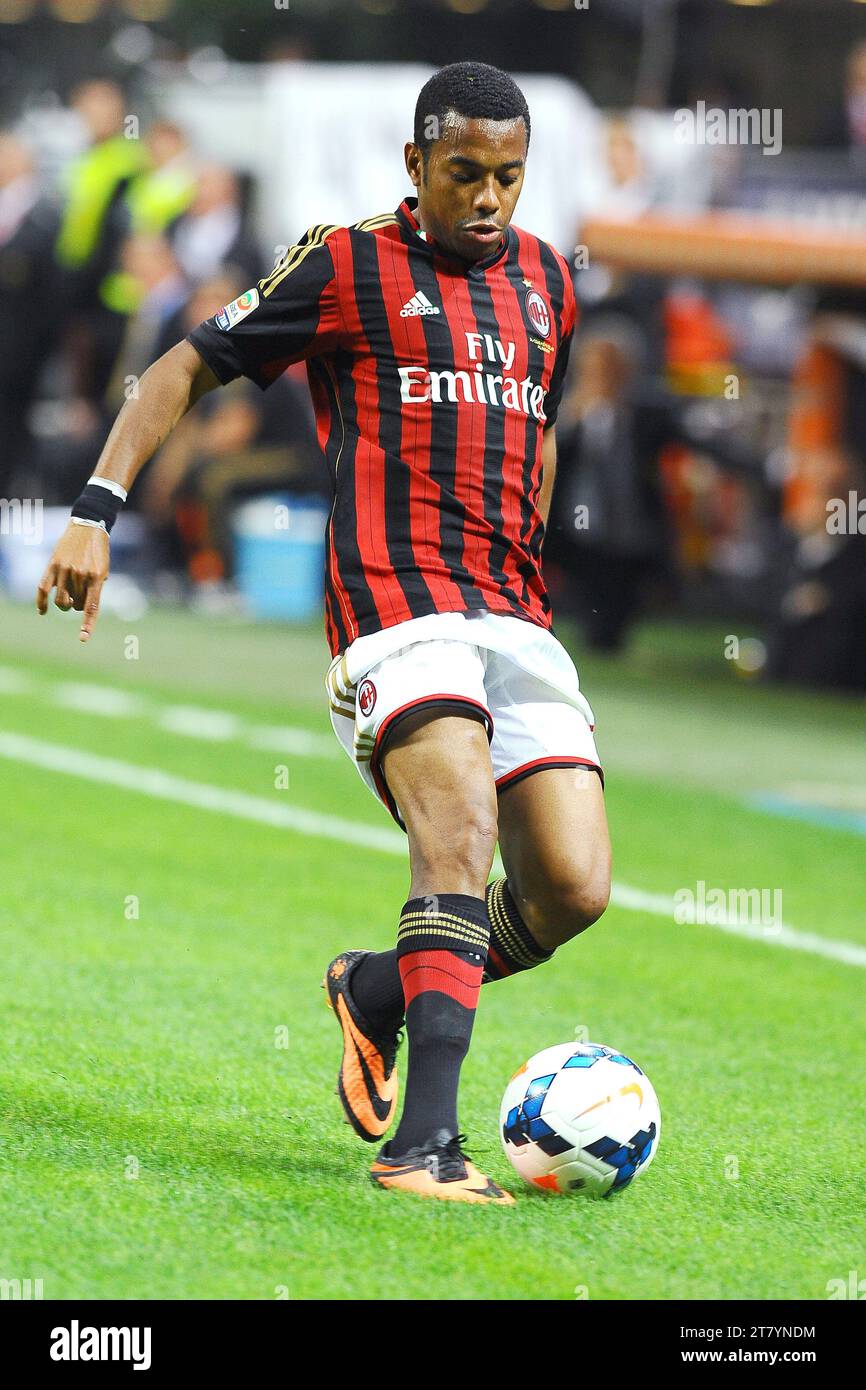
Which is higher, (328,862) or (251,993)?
(328,862)

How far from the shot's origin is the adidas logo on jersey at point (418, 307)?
5.07 metres

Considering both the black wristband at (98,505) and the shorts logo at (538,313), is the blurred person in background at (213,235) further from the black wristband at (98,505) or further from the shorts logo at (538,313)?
the black wristband at (98,505)

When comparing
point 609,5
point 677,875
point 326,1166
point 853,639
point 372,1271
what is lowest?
point 372,1271

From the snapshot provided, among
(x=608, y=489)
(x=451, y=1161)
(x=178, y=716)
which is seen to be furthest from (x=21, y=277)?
(x=451, y=1161)

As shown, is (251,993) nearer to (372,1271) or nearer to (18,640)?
(372,1271)

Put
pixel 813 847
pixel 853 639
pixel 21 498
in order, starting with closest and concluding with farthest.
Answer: pixel 813 847 → pixel 853 639 → pixel 21 498

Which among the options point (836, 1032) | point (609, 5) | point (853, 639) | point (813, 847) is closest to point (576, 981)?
point (836, 1032)

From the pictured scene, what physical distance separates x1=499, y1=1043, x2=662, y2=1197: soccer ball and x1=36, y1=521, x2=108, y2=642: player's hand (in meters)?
1.32

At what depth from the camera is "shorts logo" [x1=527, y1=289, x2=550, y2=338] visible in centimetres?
524

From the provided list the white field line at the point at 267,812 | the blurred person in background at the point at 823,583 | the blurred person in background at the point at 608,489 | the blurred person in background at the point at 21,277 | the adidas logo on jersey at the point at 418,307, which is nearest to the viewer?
the adidas logo on jersey at the point at 418,307

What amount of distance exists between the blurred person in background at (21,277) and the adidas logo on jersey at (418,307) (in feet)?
46.6

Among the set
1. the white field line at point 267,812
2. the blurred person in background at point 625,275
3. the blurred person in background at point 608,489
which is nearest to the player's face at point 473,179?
the white field line at point 267,812

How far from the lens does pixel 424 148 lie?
503cm

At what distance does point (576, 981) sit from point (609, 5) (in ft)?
64.3
